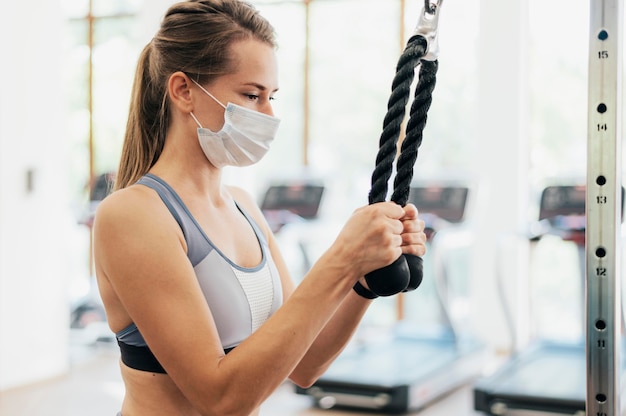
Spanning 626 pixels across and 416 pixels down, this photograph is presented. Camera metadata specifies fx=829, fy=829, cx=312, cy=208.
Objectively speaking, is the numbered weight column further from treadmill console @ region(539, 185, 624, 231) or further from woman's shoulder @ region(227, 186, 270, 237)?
treadmill console @ region(539, 185, 624, 231)

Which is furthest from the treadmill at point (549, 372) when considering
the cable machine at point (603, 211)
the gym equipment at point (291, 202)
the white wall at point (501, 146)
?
the cable machine at point (603, 211)

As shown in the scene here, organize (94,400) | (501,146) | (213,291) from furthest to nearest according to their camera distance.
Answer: (501,146) < (94,400) < (213,291)

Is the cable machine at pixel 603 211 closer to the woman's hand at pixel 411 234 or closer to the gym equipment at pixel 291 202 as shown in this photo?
the woman's hand at pixel 411 234

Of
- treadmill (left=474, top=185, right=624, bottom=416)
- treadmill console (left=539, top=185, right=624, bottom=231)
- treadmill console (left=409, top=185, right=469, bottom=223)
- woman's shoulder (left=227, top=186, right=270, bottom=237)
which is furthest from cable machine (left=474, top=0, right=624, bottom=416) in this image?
treadmill console (left=409, top=185, right=469, bottom=223)

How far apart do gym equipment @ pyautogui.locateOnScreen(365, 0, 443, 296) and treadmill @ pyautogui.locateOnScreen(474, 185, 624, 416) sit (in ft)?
11.1

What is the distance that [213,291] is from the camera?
60.4 inches

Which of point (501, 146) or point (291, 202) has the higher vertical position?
point (501, 146)

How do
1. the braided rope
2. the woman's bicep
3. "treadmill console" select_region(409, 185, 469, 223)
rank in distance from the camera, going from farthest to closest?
1. "treadmill console" select_region(409, 185, 469, 223)
2. the woman's bicep
3. the braided rope

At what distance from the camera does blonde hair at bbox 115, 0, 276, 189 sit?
159cm

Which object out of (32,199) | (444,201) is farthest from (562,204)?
(32,199)

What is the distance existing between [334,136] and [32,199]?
3002 mm

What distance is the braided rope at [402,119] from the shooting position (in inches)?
51.3

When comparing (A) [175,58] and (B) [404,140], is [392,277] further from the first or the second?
(A) [175,58]

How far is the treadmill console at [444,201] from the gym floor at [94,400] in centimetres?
115
